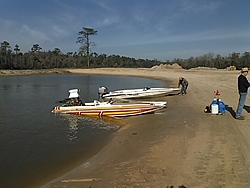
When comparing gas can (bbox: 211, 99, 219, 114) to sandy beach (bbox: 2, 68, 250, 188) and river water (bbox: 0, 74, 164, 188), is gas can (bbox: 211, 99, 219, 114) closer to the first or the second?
sandy beach (bbox: 2, 68, 250, 188)

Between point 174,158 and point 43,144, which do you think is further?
point 43,144

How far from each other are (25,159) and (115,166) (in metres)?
3.41

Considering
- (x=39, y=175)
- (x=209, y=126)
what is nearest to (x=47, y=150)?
(x=39, y=175)

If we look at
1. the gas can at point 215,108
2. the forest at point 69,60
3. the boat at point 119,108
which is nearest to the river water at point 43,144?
the boat at point 119,108

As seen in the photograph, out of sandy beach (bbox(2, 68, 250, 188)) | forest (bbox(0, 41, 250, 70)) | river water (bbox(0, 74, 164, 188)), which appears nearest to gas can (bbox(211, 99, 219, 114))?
sandy beach (bbox(2, 68, 250, 188))

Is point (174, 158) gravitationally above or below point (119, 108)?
below

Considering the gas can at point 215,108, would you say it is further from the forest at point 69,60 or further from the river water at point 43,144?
the forest at point 69,60

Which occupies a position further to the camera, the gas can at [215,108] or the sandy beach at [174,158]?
the gas can at [215,108]

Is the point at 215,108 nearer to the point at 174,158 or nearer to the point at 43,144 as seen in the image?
the point at 174,158

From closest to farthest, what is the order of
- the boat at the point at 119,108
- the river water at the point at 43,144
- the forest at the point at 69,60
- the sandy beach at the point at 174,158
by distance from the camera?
the sandy beach at the point at 174,158 < the river water at the point at 43,144 < the boat at the point at 119,108 < the forest at the point at 69,60

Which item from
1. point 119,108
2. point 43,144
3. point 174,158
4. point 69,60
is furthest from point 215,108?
point 69,60

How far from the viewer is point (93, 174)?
A: 268 inches

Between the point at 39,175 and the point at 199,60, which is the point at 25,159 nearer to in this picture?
the point at 39,175

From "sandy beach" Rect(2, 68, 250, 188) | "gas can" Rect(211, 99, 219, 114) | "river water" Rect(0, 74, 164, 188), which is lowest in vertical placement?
Answer: "river water" Rect(0, 74, 164, 188)
